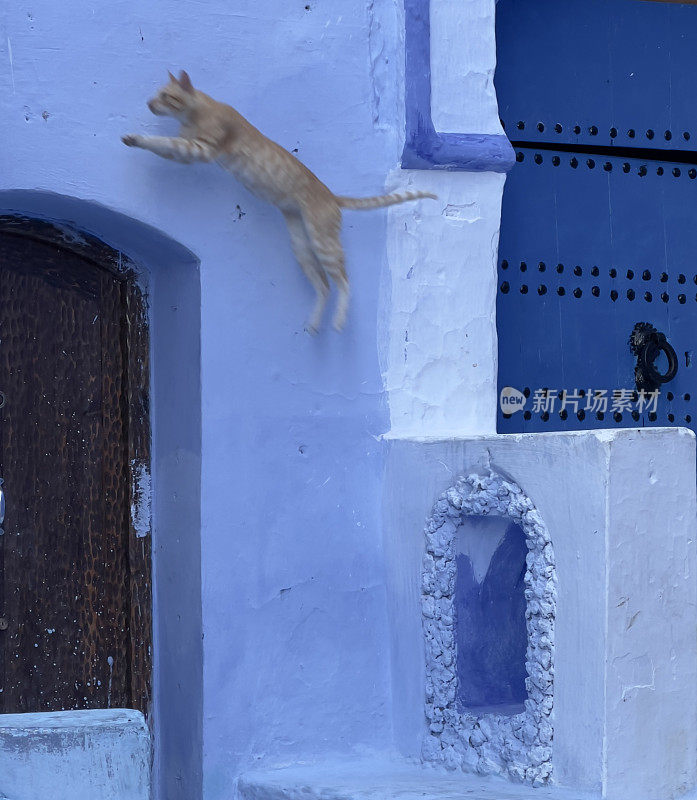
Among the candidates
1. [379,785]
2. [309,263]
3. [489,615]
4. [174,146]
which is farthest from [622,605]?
[174,146]

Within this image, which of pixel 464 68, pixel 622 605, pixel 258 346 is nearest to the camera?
pixel 622 605

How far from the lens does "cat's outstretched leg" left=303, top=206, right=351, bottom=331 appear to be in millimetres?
2648

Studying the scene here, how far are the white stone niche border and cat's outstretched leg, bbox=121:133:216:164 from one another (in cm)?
89

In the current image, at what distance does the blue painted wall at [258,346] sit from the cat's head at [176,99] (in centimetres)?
10

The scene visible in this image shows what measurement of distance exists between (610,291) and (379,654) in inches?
48.0

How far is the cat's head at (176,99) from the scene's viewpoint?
248 centimetres

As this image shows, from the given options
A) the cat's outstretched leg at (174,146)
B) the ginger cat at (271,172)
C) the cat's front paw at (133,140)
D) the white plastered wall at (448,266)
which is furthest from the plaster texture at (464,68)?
the cat's front paw at (133,140)

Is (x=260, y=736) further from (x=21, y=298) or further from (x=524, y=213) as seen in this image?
(x=524, y=213)

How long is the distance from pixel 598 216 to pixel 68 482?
1.61 meters

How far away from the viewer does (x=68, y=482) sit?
279 cm

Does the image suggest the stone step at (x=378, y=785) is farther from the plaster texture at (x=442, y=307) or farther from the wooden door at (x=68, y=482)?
the plaster texture at (x=442, y=307)

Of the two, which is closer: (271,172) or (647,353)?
(271,172)

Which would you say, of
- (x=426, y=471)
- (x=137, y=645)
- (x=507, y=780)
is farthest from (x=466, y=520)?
(x=137, y=645)

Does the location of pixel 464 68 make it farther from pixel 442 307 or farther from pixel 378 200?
pixel 442 307
